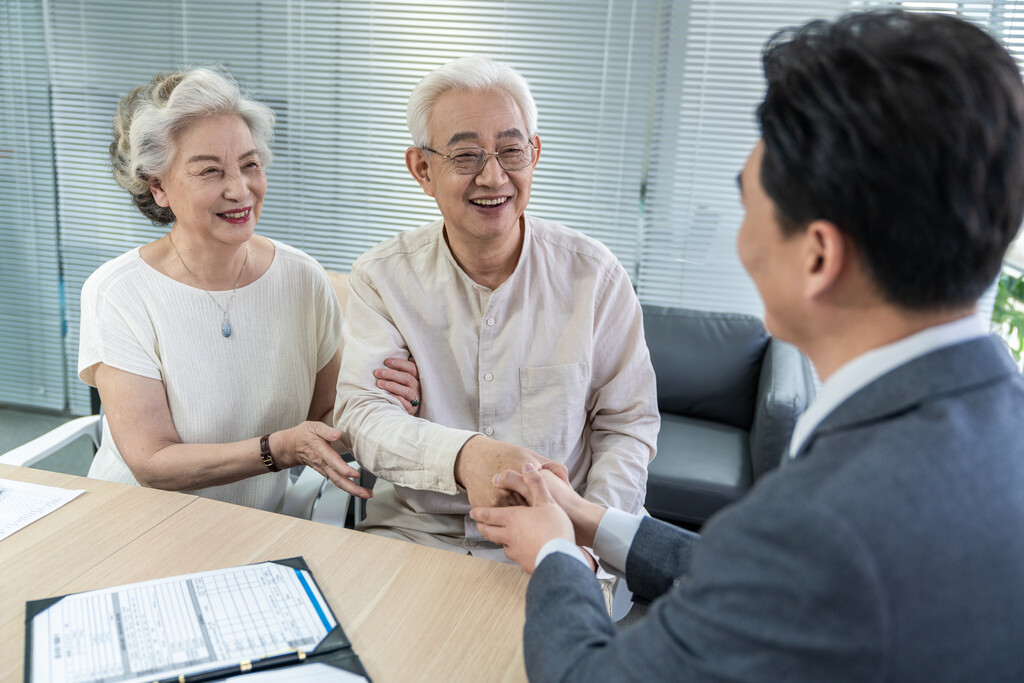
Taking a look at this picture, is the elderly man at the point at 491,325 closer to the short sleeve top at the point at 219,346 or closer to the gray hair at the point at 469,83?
the gray hair at the point at 469,83

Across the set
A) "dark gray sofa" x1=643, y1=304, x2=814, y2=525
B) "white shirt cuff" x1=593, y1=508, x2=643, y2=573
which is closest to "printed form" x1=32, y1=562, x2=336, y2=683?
"white shirt cuff" x1=593, y1=508, x2=643, y2=573

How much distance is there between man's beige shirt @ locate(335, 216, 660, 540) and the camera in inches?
69.7

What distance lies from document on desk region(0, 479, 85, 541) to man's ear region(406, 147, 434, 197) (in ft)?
3.23

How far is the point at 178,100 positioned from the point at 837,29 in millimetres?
1556

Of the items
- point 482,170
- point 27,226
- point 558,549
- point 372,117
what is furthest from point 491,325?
point 27,226

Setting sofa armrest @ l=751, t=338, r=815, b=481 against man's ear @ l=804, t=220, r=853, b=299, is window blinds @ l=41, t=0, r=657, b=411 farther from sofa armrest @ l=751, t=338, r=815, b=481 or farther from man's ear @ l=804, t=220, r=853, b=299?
man's ear @ l=804, t=220, r=853, b=299

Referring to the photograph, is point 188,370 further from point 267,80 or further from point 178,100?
point 267,80

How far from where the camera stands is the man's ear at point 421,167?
6.02 ft

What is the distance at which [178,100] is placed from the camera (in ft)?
5.98

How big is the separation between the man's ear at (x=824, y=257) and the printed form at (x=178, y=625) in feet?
2.60

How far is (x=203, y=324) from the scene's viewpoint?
74.8 inches

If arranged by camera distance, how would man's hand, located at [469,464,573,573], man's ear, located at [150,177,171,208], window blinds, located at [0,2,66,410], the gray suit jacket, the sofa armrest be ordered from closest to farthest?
the gray suit jacket → man's hand, located at [469,464,573,573] → man's ear, located at [150,177,171,208] → the sofa armrest → window blinds, located at [0,2,66,410]

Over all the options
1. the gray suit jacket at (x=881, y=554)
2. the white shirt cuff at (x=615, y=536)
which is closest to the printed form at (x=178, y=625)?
the white shirt cuff at (x=615, y=536)

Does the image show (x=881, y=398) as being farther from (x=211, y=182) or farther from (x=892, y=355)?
(x=211, y=182)
